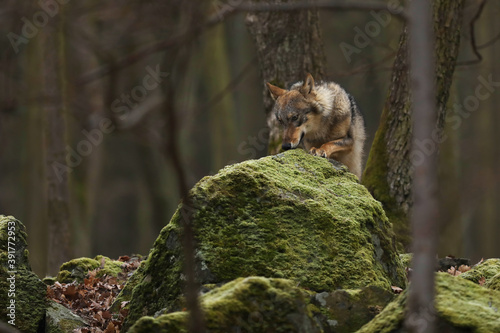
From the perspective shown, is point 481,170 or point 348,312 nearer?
point 348,312

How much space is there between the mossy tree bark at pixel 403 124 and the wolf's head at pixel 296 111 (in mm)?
1598

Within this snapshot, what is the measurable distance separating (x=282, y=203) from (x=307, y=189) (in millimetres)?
468

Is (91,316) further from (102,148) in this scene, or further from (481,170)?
(481,170)

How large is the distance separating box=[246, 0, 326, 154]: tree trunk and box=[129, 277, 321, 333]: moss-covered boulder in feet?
21.8

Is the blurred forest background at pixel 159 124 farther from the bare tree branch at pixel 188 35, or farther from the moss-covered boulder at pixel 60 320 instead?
the moss-covered boulder at pixel 60 320

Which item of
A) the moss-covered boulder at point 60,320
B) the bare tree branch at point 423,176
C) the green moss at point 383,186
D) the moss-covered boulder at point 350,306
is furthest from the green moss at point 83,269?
the bare tree branch at point 423,176

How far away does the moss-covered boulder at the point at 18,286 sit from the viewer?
591cm

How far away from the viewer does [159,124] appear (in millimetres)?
4492

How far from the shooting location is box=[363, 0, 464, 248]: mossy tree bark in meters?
9.75

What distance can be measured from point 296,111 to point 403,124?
6.23 ft

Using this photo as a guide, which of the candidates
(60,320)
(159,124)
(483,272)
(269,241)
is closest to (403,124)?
(483,272)

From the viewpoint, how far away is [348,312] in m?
5.17

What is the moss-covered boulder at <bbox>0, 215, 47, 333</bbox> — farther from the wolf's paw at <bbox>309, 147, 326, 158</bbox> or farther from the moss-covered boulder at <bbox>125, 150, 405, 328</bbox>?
the wolf's paw at <bbox>309, 147, 326, 158</bbox>

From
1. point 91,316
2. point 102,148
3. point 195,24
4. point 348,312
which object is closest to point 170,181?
point 102,148
